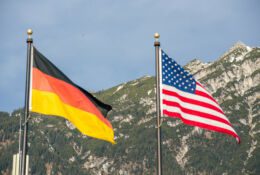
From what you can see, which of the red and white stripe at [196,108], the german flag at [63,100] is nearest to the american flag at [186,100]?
the red and white stripe at [196,108]

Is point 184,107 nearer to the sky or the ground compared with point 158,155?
nearer to the sky

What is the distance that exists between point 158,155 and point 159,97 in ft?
10.3

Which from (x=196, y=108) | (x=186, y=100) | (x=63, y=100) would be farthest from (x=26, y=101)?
(x=196, y=108)

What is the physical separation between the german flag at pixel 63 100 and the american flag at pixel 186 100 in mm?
3388

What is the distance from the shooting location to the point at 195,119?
3544 centimetres

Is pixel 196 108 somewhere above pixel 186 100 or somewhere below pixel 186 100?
below

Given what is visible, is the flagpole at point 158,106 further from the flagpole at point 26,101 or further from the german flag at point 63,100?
the flagpole at point 26,101

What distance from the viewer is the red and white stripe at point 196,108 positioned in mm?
34312

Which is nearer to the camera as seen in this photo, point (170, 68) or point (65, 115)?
point (65, 115)

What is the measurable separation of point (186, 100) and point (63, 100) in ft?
22.2

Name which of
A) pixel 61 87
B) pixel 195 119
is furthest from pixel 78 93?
pixel 195 119

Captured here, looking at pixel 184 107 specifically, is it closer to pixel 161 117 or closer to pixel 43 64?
pixel 161 117

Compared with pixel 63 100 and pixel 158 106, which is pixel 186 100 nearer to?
pixel 158 106

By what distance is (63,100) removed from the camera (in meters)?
33.2
